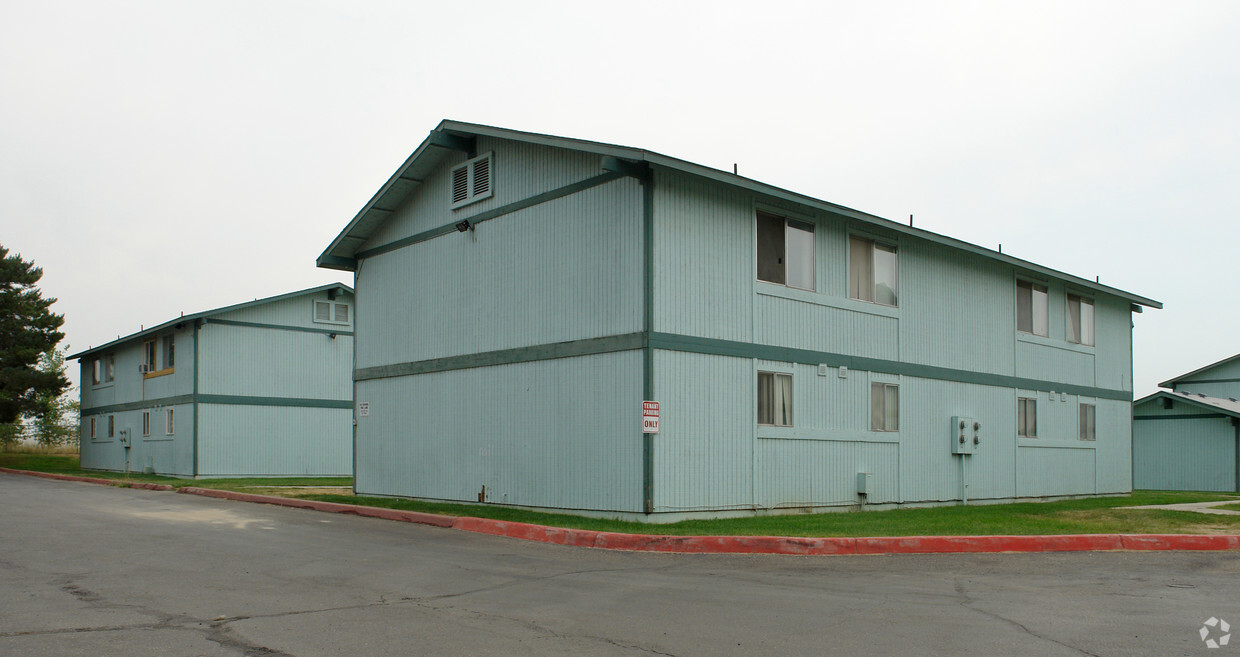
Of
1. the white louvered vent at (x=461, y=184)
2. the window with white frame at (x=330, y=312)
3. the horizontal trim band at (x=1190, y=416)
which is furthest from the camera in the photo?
the window with white frame at (x=330, y=312)

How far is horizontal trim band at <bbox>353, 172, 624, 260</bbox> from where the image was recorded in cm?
1622

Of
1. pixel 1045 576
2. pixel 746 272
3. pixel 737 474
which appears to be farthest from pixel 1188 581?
pixel 746 272

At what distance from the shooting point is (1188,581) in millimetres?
10000

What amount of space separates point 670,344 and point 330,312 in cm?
2327

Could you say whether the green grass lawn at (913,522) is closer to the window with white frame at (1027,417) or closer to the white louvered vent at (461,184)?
the window with white frame at (1027,417)

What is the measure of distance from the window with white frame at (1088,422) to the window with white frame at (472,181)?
1599 centimetres

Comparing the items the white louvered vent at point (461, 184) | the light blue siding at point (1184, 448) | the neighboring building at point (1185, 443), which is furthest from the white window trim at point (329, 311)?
the neighboring building at point (1185, 443)

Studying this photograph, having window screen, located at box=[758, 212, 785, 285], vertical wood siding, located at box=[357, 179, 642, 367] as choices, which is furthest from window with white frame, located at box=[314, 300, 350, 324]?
window screen, located at box=[758, 212, 785, 285]

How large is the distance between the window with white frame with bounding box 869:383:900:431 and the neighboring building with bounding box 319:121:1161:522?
0.06 metres

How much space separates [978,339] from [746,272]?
7.76 m

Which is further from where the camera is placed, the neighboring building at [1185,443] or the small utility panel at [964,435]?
the neighboring building at [1185,443]

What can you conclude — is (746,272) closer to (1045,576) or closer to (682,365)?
(682,365)

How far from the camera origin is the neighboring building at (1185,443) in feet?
110

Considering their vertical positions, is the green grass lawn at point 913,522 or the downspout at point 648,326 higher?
the downspout at point 648,326
